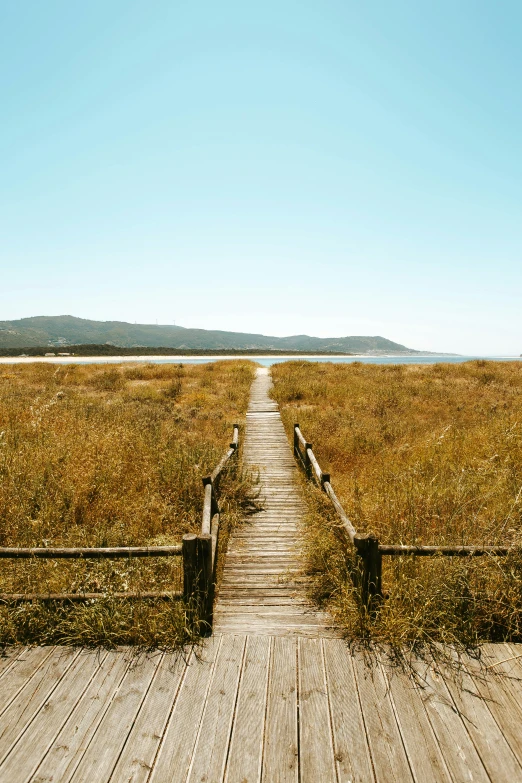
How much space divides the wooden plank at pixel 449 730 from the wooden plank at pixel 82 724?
2645mm

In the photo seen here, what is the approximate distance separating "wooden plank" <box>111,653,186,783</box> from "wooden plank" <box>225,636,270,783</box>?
57cm

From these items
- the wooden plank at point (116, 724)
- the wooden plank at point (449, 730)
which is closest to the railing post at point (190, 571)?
the wooden plank at point (116, 724)

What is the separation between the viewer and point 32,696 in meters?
3.27

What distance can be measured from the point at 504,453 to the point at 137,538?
844 cm

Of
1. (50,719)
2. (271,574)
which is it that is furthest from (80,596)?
(271,574)

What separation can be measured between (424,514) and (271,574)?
8.64 ft

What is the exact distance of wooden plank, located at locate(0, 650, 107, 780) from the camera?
267cm

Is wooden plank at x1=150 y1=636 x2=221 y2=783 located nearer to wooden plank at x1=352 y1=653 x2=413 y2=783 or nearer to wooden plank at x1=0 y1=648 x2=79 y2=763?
wooden plank at x1=0 y1=648 x2=79 y2=763

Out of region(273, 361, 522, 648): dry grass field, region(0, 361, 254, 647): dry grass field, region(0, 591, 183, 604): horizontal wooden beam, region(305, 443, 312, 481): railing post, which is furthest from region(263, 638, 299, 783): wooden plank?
region(305, 443, 312, 481): railing post

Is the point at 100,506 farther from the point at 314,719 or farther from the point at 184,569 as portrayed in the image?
the point at 314,719

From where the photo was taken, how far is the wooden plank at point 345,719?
2645mm

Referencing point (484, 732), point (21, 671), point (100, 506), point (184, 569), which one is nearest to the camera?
point (484, 732)

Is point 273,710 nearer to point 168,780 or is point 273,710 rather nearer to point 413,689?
point 168,780

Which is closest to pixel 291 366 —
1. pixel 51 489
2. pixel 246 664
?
pixel 51 489
